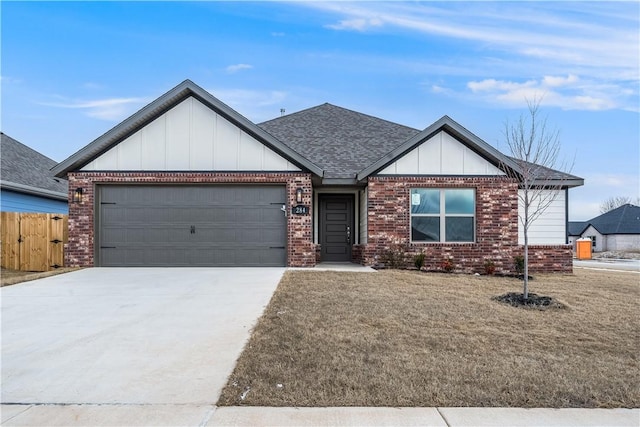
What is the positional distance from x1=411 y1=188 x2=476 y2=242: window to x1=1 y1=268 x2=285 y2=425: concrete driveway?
5.36 meters

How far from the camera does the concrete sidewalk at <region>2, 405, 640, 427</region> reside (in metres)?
3.51

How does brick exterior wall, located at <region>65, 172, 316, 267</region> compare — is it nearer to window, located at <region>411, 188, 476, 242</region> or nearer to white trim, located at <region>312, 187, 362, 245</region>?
white trim, located at <region>312, 187, 362, 245</region>

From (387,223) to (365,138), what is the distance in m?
4.70

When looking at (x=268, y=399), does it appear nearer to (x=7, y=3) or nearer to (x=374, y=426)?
(x=374, y=426)

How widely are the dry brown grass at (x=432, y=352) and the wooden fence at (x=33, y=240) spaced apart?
8.55 meters

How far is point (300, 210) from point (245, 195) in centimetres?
164

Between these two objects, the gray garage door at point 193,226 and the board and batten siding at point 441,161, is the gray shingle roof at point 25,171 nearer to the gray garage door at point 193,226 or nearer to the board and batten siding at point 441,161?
the gray garage door at point 193,226

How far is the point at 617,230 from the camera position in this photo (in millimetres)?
42469

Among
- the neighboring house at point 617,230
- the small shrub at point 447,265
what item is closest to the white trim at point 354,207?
the small shrub at point 447,265

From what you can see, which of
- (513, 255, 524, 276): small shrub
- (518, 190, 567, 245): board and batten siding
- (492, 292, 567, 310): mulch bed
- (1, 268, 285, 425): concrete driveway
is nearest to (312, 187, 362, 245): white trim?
(513, 255, 524, 276): small shrub

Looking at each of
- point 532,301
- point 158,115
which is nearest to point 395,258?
point 532,301

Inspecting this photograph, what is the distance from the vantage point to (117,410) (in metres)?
3.77

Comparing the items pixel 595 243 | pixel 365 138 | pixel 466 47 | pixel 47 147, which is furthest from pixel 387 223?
pixel 595 243

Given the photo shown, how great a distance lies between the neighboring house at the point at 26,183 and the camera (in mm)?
15822
